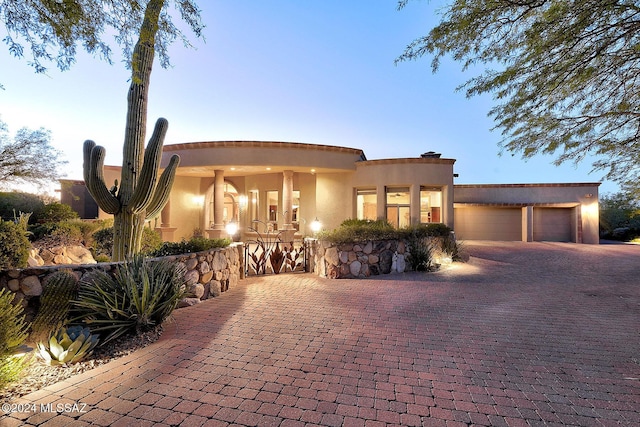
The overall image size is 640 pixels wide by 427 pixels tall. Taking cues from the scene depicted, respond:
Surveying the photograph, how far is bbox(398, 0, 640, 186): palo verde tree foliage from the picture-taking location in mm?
4258

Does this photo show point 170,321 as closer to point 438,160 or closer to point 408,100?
point 438,160

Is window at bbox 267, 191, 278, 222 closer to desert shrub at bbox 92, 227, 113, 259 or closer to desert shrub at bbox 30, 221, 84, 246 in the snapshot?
desert shrub at bbox 92, 227, 113, 259

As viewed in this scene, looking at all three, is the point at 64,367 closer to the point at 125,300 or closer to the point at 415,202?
the point at 125,300

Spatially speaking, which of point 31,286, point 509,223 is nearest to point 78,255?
point 31,286

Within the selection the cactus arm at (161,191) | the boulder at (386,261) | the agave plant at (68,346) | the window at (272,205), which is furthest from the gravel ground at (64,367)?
the window at (272,205)

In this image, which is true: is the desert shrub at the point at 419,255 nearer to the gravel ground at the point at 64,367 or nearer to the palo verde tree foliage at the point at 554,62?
the palo verde tree foliage at the point at 554,62

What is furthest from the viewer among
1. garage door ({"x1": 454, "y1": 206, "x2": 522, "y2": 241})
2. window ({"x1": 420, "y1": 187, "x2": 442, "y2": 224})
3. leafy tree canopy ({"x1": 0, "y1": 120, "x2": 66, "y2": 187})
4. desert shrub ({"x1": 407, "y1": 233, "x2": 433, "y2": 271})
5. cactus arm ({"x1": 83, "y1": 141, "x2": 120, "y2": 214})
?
garage door ({"x1": 454, "y1": 206, "x2": 522, "y2": 241})

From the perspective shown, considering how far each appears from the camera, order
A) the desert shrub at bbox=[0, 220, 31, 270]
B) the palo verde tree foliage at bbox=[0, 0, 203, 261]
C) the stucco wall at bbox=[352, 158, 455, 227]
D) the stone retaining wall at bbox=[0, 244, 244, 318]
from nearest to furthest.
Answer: the palo verde tree foliage at bbox=[0, 0, 203, 261] → the stone retaining wall at bbox=[0, 244, 244, 318] → the desert shrub at bbox=[0, 220, 31, 270] → the stucco wall at bbox=[352, 158, 455, 227]

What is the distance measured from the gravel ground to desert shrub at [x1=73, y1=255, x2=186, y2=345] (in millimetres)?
132

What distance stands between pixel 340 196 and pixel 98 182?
12.0 meters

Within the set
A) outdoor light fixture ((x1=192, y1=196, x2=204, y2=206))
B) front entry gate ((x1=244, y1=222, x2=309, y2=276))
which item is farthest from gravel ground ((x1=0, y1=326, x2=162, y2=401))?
outdoor light fixture ((x1=192, y1=196, x2=204, y2=206))

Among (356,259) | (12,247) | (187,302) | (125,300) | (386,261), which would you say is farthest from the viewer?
(386,261)

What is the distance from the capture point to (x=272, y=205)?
1744 centimetres

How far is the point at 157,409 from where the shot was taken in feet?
8.16
